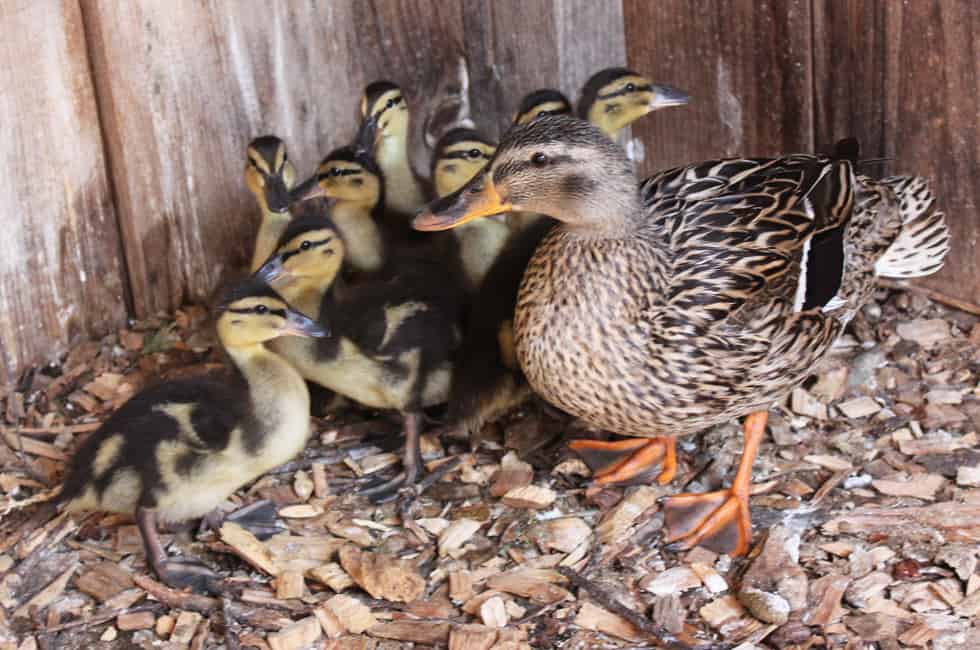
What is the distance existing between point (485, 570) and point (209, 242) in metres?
1.66

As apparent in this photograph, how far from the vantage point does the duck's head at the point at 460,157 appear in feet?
13.1

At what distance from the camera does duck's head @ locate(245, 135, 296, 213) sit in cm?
400

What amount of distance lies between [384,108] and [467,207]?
1.06 meters

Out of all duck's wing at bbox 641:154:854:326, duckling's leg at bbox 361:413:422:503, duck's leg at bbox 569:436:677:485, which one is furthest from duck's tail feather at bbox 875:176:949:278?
duckling's leg at bbox 361:413:422:503

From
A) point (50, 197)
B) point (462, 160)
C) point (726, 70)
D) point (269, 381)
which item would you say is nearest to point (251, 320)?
point (269, 381)

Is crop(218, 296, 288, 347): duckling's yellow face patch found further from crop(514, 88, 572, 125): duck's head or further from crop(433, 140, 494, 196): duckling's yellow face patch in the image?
crop(514, 88, 572, 125): duck's head

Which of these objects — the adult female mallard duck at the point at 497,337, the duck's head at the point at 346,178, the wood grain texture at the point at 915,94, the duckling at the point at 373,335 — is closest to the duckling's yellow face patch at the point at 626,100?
the adult female mallard duck at the point at 497,337

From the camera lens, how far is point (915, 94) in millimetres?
3883

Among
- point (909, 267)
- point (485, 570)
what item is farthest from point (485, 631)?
point (909, 267)

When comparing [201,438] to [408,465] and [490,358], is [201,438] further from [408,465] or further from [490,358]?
[490,358]

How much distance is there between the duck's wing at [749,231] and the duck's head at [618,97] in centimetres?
59

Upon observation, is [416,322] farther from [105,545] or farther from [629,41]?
[629,41]

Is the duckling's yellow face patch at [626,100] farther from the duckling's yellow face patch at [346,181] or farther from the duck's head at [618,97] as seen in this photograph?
the duckling's yellow face patch at [346,181]

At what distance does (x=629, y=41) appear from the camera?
4.52 meters
